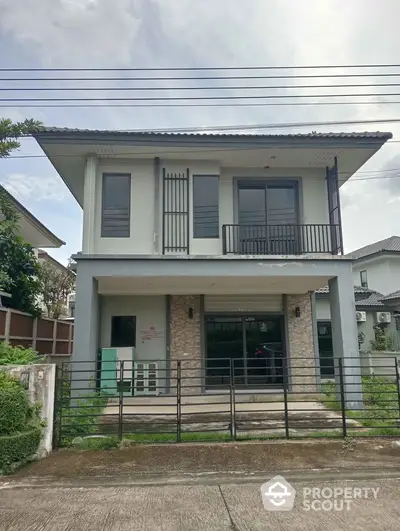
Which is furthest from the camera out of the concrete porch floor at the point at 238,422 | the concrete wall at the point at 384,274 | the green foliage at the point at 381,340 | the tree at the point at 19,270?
the concrete wall at the point at 384,274

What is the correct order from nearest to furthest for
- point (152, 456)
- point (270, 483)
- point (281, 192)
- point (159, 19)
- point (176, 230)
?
point (270, 483), point (152, 456), point (159, 19), point (176, 230), point (281, 192)

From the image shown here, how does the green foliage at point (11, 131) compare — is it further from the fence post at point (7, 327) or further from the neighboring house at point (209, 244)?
the fence post at point (7, 327)

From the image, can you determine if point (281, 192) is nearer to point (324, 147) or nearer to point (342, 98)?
point (324, 147)

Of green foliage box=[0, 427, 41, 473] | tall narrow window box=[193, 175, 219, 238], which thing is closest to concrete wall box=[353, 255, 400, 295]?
tall narrow window box=[193, 175, 219, 238]

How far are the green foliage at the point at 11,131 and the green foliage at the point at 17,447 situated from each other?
510cm

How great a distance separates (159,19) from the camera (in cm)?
893

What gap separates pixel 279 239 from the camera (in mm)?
10617

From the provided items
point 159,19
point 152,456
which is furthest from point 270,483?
point 159,19

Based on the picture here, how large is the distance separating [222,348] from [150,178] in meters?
5.08

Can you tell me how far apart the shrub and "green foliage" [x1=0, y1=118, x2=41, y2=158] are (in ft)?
14.1

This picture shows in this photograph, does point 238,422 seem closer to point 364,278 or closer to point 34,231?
point 34,231

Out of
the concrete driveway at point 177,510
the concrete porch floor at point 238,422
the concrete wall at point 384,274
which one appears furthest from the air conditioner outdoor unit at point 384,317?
the concrete driveway at point 177,510

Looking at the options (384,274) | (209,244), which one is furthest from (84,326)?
(384,274)

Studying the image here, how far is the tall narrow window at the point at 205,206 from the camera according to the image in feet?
34.1
